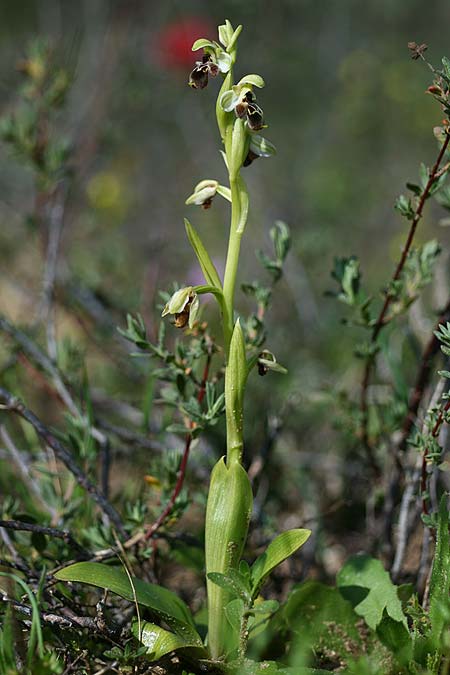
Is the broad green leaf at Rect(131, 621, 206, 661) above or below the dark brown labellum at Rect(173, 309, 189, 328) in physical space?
below

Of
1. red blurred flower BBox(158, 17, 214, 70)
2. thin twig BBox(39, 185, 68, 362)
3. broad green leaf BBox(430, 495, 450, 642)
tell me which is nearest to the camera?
broad green leaf BBox(430, 495, 450, 642)

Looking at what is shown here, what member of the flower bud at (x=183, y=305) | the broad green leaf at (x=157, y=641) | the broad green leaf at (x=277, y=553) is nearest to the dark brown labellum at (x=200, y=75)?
the flower bud at (x=183, y=305)

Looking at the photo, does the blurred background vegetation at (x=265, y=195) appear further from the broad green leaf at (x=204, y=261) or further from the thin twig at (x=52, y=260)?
the broad green leaf at (x=204, y=261)

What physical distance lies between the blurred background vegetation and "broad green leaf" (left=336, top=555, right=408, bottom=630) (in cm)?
19

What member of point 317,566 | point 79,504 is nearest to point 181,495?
point 79,504

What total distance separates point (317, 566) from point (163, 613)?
0.72m

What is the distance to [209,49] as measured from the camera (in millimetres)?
1181

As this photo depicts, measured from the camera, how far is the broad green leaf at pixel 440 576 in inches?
43.6

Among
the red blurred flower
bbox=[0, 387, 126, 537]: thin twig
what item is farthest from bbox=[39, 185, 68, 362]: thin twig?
the red blurred flower

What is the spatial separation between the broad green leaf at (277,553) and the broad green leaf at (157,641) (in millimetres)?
147

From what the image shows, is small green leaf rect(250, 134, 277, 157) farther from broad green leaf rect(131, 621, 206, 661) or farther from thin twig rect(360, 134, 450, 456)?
broad green leaf rect(131, 621, 206, 661)

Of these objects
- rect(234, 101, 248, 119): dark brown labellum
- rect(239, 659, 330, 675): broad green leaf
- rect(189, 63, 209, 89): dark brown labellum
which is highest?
rect(189, 63, 209, 89): dark brown labellum

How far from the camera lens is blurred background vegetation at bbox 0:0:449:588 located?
2404mm

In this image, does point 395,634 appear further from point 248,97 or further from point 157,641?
point 248,97
